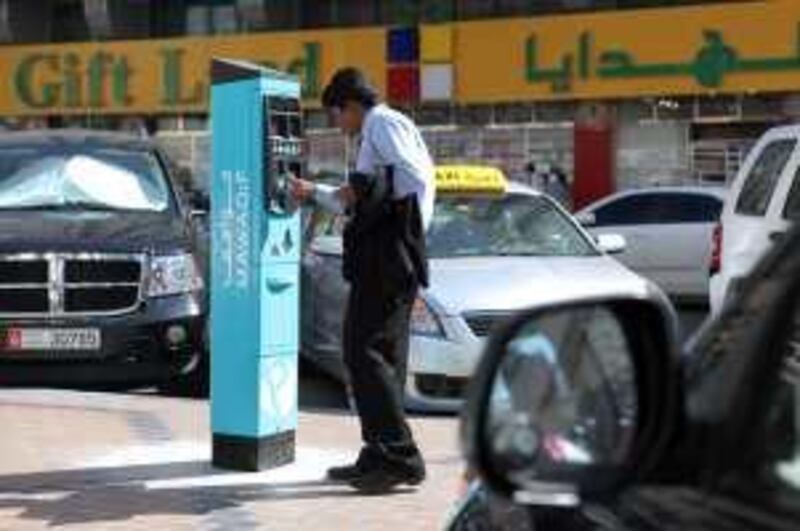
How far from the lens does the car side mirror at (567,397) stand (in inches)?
84.8

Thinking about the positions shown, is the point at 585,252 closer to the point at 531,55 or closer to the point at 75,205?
the point at 75,205

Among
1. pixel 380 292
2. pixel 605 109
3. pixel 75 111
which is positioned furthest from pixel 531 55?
pixel 380 292

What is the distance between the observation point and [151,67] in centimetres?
3831

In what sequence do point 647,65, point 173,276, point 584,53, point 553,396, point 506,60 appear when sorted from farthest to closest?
point 506,60 → point 584,53 → point 647,65 → point 173,276 → point 553,396

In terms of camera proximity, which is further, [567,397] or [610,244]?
[610,244]

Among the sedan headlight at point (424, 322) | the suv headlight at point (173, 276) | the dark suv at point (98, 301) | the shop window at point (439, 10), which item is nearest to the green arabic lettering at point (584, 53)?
the shop window at point (439, 10)

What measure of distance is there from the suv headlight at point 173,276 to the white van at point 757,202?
3.03m

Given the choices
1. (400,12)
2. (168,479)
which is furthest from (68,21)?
(168,479)

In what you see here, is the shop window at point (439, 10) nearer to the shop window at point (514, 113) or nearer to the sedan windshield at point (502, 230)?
the shop window at point (514, 113)

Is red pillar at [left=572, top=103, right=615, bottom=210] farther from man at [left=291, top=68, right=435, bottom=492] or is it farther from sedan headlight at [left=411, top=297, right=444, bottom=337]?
man at [left=291, top=68, right=435, bottom=492]

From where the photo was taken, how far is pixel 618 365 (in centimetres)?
221

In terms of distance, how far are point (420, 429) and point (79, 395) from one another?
213 centimetres

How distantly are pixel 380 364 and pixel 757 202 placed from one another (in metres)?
4.48

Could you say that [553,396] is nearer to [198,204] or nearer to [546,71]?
[198,204]
